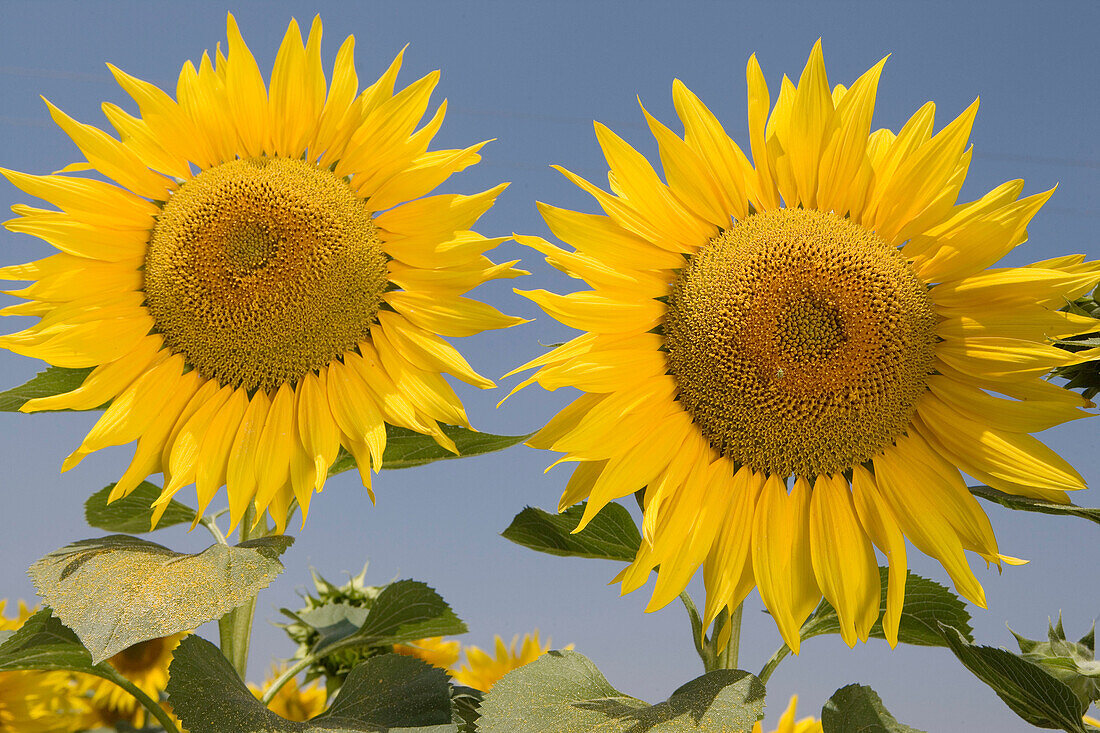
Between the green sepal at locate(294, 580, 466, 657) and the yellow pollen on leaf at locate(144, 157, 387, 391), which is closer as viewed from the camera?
the yellow pollen on leaf at locate(144, 157, 387, 391)

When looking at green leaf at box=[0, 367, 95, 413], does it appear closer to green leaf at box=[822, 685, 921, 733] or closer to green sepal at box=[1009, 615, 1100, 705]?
green leaf at box=[822, 685, 921, 733]

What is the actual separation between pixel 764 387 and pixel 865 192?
0.45m

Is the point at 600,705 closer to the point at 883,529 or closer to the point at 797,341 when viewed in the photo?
the point at 883,529

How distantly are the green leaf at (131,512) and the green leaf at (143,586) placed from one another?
0.59m

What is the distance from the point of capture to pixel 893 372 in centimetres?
196

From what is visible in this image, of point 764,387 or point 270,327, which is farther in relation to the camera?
point 270,327

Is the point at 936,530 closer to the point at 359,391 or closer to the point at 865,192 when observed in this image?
the point at 865,192

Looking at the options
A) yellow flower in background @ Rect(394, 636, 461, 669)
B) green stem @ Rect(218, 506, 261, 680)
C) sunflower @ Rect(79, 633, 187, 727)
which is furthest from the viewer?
sunflower @ Rect(79, 633, 187, 727)

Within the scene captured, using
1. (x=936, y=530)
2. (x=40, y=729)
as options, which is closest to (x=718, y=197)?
(x=936, y=530)

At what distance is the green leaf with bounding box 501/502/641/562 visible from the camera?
219cm

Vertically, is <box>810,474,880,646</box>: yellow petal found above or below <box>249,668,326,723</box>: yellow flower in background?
above

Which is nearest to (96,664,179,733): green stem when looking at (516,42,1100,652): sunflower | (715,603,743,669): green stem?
(516,42,1100,652): sunflower

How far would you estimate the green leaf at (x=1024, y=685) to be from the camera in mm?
1793

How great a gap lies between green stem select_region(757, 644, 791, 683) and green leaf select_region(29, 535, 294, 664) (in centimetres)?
104
